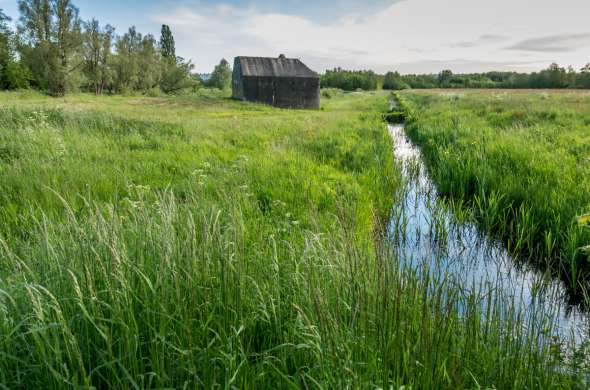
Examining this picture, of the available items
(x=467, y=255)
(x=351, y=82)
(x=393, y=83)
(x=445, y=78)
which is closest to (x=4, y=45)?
(x=467, y=255)

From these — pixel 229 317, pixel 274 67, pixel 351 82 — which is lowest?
pixel 229 317

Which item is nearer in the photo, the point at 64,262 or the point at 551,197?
the point at 64,262

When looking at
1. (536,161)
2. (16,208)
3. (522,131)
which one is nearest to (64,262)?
(16,208)

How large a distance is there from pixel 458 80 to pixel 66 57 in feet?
340

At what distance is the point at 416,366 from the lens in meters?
2.04

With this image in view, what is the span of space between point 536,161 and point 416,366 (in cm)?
685

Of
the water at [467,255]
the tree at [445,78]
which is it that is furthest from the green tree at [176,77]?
the tree at [445,78]

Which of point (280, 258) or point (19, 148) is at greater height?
point (19, 148)

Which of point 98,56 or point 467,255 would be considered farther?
point 98,56

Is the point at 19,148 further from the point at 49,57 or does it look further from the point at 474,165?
the point at 49,57

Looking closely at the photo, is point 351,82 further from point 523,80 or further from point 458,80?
point 523,80

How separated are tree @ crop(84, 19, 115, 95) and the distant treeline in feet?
227

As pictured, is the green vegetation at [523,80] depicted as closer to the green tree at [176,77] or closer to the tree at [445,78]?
the tree at [445,78]

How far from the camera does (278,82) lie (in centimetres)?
3825
